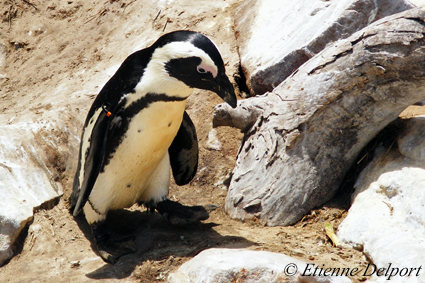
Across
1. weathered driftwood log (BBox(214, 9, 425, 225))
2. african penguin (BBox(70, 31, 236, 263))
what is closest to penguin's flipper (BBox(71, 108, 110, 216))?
african penguin (BBox(70, 31, 236, 263))

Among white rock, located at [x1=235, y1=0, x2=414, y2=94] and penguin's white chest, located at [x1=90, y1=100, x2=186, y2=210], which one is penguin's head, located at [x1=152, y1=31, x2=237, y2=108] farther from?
white rock, located at [x1=235, y1=0, x2=414, y2=94]

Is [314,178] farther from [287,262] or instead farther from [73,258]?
[73,258]

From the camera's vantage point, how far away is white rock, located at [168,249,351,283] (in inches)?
80.0

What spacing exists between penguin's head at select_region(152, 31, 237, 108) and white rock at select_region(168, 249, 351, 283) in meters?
0.99

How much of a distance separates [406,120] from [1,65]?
528 cm

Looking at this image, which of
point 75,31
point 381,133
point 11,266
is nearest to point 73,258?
point 11,266

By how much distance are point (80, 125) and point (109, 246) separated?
5.07 feet

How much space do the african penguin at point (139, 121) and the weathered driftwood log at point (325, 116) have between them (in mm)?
527

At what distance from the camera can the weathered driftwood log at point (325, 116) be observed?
2607mm

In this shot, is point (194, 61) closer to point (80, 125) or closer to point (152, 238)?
point (152, 238)

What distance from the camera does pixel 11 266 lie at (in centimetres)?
284

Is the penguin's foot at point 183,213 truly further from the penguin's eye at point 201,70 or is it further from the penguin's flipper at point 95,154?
the penguin's eye at point 201,70

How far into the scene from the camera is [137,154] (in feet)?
9.53

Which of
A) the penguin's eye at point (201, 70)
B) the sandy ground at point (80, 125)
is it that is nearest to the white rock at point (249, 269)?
the sandy ground at point (80, 125)
